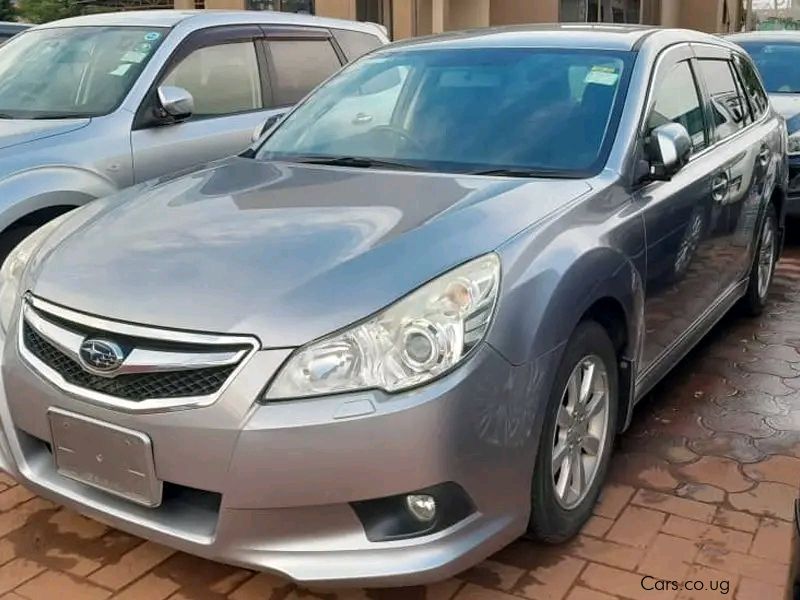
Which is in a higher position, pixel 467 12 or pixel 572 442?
pixel 467 12

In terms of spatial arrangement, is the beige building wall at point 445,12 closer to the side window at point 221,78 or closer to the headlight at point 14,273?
the side window at point 221,78

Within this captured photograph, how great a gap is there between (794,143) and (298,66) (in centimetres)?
404

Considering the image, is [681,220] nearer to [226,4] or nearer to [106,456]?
[106,456]

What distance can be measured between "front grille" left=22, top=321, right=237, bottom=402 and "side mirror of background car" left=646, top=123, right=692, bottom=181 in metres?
1.81

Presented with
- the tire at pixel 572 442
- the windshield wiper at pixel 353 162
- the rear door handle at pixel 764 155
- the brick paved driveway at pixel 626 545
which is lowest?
the brick paved driveway at pixel 626 545

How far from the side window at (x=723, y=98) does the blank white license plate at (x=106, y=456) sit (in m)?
3.14

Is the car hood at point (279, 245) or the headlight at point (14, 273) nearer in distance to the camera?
the car hood at point (279, 245)

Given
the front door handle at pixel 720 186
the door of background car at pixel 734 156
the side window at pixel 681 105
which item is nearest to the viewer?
the side window at pixel 681 105

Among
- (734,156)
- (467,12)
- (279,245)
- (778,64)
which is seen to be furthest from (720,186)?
(467,12)

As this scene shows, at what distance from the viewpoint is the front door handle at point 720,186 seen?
13.2 feet

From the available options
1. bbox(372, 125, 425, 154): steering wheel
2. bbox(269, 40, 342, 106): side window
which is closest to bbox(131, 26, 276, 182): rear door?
bbox(269, 40, 342, 106): side window

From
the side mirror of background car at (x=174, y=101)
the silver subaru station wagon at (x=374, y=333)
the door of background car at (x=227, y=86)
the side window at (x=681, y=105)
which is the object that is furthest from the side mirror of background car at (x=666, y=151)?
the door of background car at (x=227, y=86)

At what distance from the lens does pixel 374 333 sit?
2330mm

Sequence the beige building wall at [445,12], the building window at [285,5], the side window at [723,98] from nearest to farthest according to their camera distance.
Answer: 1. the side window at [723,98]
2. the beige building wall at [445,12]
3. the building window at [285,5]
